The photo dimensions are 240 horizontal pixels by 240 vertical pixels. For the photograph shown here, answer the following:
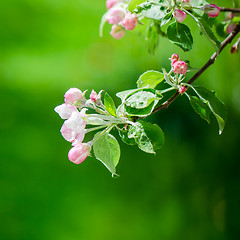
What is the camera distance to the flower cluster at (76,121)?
1.36 feet

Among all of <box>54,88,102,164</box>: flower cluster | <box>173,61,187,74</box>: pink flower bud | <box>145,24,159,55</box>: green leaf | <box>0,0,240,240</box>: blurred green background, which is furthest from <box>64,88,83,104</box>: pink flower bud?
<box>0,0,240,240</box>: blurred green background

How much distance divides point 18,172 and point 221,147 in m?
0.79

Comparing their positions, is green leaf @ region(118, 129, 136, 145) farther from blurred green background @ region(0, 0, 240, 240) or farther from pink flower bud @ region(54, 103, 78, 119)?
blurred green background @ region(0, 0, 240, 240)

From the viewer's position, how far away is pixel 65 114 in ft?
1.46

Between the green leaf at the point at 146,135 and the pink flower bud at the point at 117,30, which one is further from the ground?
the pink flower bud at the point at 117,30

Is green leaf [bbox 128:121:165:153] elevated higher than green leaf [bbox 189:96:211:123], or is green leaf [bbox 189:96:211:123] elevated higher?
green leaf [bbox 189:96:211:123]

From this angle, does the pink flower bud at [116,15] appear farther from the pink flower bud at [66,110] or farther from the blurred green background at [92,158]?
the blurred green background at [92,158]

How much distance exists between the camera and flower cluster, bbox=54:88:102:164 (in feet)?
1.36

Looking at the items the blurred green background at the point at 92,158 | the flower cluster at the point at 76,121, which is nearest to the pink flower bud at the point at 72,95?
the flower cluster at the point at 76,121

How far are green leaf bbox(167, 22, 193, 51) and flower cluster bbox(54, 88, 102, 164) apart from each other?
0.36 ft

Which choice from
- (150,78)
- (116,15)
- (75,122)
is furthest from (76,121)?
(116,15)

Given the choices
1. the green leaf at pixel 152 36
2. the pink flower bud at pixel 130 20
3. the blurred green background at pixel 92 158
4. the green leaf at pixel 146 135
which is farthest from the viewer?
the blurred green background at pixel 92 158

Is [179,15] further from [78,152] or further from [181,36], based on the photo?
[78,152]

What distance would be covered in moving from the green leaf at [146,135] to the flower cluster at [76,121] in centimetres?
5
